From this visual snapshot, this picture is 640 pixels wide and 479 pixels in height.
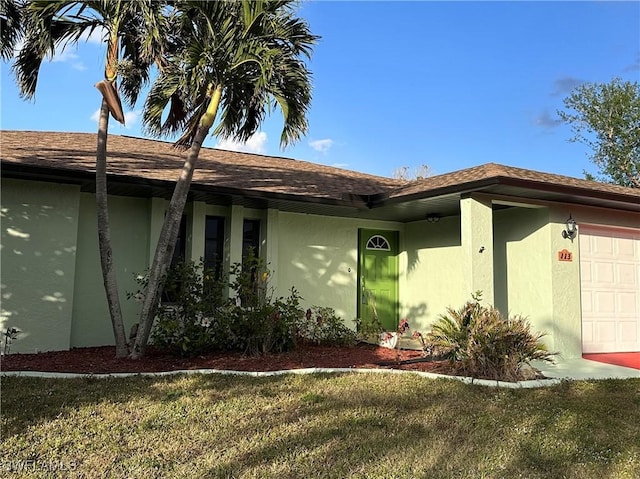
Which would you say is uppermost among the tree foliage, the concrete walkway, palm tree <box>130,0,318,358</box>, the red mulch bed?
the tree foliage

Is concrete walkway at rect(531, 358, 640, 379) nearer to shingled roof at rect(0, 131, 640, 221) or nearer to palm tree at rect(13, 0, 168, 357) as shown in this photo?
shingled roof at rect(0, 131, 640, 221)

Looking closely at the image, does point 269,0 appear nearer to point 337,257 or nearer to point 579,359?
point 337,257

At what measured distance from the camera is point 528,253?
9.77 meters

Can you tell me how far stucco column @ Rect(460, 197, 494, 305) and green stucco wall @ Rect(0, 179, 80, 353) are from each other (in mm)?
6690

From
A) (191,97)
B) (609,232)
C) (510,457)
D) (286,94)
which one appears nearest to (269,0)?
(286,94)

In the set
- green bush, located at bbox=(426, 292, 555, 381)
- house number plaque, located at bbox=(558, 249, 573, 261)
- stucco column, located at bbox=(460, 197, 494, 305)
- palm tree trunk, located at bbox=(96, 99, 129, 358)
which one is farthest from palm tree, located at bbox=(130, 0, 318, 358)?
house number plaque, located at bbox=(558, 249, 573, 261)

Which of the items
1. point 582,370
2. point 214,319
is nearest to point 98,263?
point 214,319

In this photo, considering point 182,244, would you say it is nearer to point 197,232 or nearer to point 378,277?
point 197,232

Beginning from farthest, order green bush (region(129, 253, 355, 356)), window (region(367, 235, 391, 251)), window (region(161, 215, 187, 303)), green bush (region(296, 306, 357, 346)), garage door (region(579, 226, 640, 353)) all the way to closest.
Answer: window (region(367, 235, 391, 251)), garage door (region(579, 226, 640, 353)), green bush (region(296, 306, 357, 346)), window (region(161, 215, 187, 303)), green bush (region(129, 253, 355, 356))

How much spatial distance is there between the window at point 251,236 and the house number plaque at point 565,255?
5989 mm

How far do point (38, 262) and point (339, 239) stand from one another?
606cm

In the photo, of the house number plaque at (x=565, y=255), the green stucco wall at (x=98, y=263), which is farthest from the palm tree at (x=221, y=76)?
the house number plaque at (x=565, y=255)

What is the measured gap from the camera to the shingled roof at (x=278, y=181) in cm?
826

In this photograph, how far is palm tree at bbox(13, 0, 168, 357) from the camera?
22.9 feet
